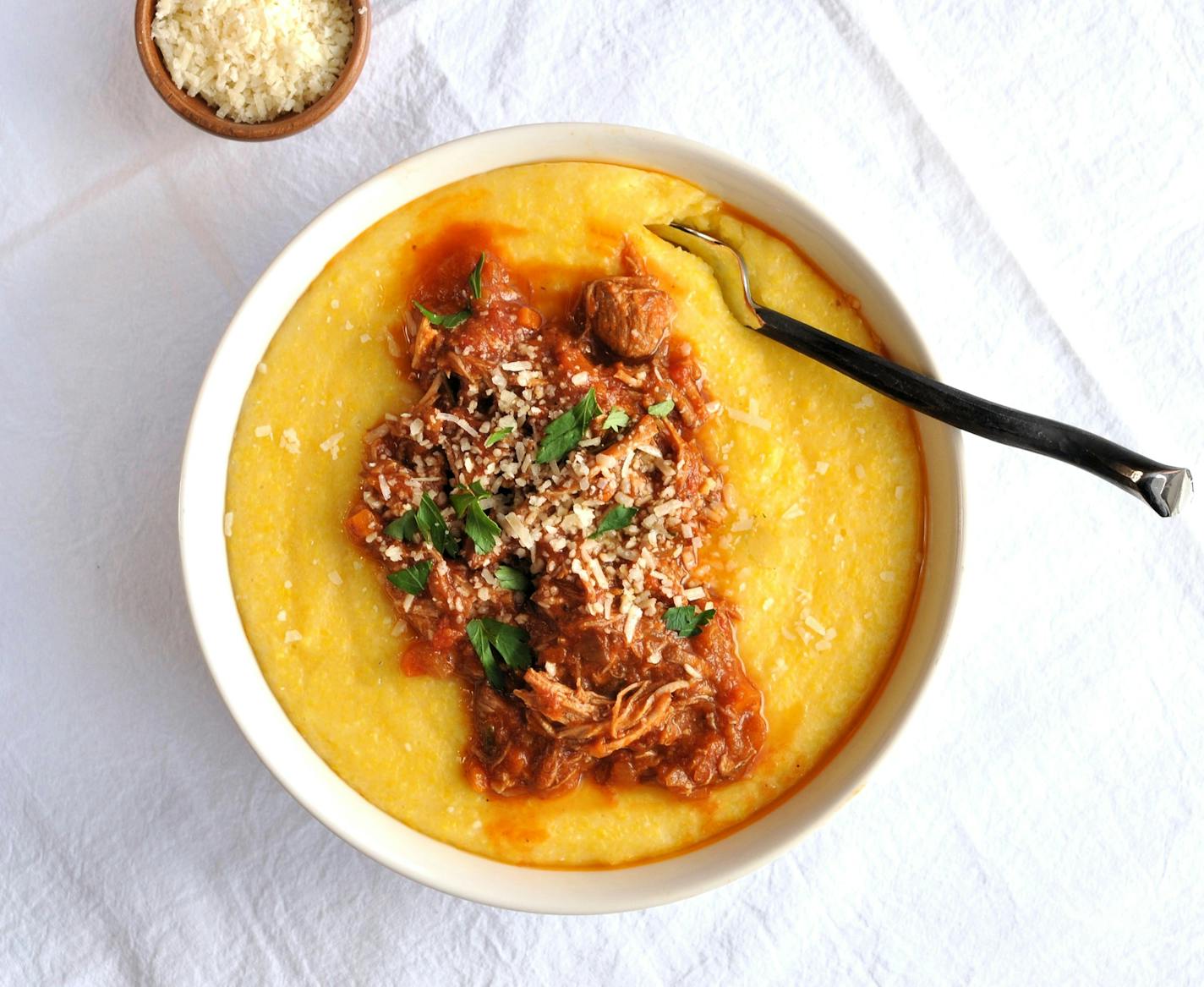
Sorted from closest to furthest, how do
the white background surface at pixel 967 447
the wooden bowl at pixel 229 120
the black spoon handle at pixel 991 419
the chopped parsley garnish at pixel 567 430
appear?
the black spoon handle at pixel 991 419 → the chopped parsley garnish at pixel 567 430 → the wooden bowl at pixel 229 120 → the white background surface at pixel 967 447

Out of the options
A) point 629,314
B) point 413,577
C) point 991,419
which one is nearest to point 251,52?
point 629,314

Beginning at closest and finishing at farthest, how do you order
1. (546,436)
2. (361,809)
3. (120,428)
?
(546,436)
(361,809)
(120,428)

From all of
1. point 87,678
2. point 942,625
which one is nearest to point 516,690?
point 942,625

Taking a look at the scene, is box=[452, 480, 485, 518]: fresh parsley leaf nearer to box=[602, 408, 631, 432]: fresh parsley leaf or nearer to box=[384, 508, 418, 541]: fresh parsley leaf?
box=[384, 508, 418, 541]: fresh parsley leaf

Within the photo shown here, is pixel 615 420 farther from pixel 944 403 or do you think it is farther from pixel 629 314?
pixel 944 403

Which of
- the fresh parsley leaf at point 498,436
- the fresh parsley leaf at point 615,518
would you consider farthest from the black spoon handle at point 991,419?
the fresh parsley leaf at point 498,436

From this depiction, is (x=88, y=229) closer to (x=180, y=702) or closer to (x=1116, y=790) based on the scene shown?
(x=180, y=702)

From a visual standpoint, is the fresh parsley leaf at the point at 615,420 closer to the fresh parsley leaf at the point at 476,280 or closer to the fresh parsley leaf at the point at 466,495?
the fresh parsley leaf at the point at 466,495
